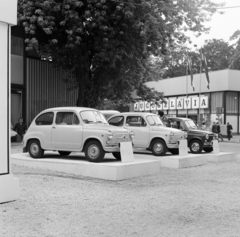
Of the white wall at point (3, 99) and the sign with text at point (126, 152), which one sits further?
the sign with text at point (126, 152)

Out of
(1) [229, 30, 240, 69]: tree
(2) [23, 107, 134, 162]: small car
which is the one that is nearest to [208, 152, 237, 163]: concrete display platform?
(2) [23, 107, 134, 162]: small car

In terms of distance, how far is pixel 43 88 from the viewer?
1037 inches

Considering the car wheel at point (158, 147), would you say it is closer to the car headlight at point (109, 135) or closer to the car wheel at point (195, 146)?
the car wheel at point (195, 146)

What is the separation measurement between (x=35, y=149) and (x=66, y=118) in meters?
1.50

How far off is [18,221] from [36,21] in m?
17.6

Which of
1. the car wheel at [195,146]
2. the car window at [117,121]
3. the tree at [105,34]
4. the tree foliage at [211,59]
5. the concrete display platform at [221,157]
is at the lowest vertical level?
the concrete display platform at [221,157]

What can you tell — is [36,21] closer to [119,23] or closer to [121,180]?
[119,23]

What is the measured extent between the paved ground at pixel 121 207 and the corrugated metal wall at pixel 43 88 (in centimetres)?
1468

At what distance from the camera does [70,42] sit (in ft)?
74.2

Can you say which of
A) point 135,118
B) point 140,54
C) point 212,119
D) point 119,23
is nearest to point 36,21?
point 119,23

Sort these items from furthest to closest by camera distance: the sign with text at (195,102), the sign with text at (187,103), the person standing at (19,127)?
the sign with text at (195,102)
the sign with text at (187,103)
the person standing at (19,127)

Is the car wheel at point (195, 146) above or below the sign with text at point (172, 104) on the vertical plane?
below

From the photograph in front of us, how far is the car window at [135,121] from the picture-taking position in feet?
50.5

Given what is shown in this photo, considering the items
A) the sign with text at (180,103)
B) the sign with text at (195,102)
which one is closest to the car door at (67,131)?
the sign with text at (195,102)
